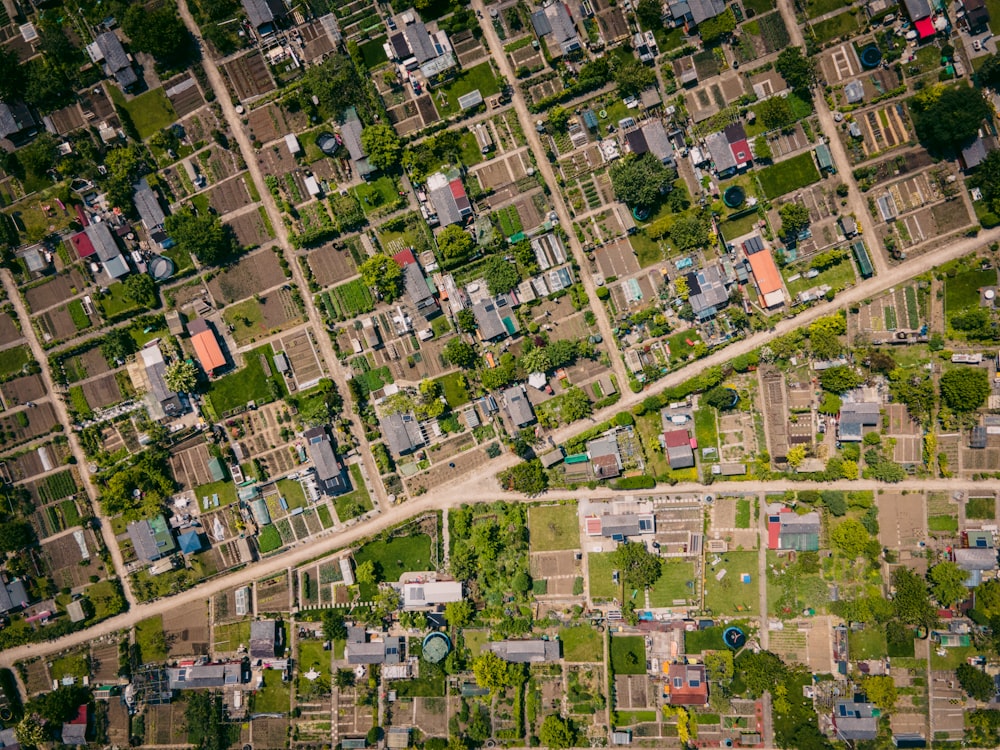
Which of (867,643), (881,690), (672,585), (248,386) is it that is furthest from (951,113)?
(248,386)

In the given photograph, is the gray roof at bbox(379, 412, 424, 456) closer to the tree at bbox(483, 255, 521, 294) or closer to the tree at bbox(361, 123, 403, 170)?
the tree at bbox(483, 255, 521, 294)

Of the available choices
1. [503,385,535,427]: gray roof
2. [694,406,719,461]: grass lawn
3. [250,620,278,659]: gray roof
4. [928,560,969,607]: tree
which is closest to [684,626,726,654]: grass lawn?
[694,406,719,461]: grass lawn

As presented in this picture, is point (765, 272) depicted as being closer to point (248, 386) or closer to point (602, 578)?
point (602, 578)

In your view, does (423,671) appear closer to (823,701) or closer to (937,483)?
(823,701)

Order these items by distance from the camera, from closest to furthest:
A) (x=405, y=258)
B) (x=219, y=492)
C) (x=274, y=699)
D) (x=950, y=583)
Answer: (x=950, y=583)
(x=405, y=258)
(x=274, y=699)
(x=219, y=492)

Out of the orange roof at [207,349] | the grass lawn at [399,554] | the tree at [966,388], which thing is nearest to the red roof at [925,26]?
the tree at [966,388]

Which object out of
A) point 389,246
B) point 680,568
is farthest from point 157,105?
point 680,568
